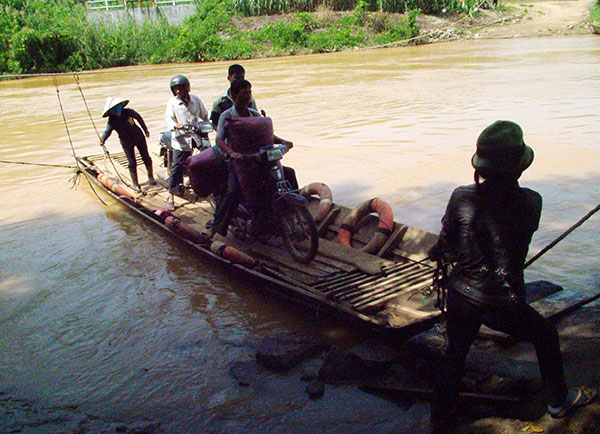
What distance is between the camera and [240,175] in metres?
5.40

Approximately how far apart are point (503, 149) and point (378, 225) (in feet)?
9.96

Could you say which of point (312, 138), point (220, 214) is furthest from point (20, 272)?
point (312, 138)

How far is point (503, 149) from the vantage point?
2449 mm

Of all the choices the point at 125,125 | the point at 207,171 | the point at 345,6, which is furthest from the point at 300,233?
the point at 345,6

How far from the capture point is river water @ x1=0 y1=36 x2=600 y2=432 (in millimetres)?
3947

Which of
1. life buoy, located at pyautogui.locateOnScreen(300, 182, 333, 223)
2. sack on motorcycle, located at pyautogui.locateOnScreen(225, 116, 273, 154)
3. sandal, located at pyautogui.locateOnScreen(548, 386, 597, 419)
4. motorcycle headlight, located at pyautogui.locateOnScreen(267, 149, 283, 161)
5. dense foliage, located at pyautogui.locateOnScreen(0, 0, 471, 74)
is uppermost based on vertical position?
dense foliage, located at pyautogui.locateOnScreen(0, 0, 471, 74)

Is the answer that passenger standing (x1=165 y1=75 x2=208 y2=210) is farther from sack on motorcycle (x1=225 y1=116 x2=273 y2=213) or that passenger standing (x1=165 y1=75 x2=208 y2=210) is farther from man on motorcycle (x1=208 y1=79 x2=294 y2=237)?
sack on motorcycle (x1=225 y1=116 x2=273 y2=213)

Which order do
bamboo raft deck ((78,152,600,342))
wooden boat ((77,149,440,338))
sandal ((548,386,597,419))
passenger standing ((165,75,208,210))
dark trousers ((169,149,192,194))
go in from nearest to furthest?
sandal ((548,386,597,419))
bamboo raft deck ((78,152,600,342))
wooden boat ((77,149,440,338))
passenger standing ((165,75,208,210))
dark trousers ((169,149,192,194))

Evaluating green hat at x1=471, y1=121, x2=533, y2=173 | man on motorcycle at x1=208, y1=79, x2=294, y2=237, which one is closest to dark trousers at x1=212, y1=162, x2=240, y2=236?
man on motorcycle at x1=208, y1=79, x2=294, y2=237

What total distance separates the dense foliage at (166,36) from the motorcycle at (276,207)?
27.7 meters

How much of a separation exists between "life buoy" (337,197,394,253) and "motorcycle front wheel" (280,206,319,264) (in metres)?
0.49

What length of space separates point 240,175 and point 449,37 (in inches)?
1263

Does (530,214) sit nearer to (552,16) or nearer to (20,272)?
(20,272)

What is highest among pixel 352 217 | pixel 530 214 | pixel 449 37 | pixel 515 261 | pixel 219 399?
pixel 449 37
